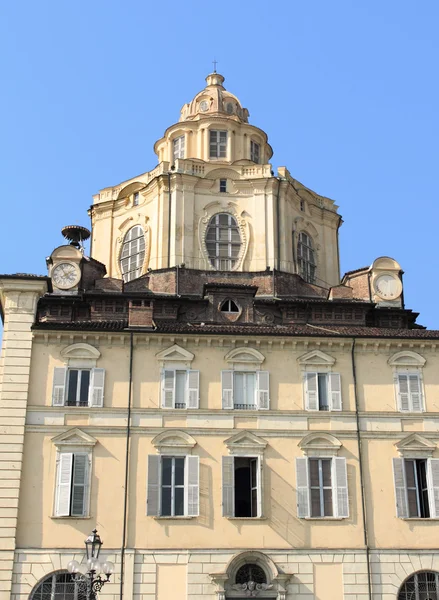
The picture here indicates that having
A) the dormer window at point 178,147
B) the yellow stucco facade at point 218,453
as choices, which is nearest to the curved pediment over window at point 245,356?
the yellow stucco facade at point 218,453

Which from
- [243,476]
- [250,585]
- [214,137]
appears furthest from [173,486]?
[214,137]

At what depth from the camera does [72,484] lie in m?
32.4

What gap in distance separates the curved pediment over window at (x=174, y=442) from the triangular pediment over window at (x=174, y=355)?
2915 mm

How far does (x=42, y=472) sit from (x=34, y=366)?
13.7 ft

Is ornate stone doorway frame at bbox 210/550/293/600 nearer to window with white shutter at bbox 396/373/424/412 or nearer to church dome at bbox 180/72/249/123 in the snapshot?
window with white shutter at bbox 396/373/424/412

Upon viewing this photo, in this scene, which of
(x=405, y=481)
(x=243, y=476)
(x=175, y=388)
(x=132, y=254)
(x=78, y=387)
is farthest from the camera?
(x=132, y=254)

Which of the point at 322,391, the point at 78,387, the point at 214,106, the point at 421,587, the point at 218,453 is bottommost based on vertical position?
the point at 421,587

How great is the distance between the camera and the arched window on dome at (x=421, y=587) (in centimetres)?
3234

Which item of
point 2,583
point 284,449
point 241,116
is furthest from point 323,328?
point 241,116

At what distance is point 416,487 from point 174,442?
9.45 metres

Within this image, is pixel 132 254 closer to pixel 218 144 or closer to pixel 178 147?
pixel 178 147

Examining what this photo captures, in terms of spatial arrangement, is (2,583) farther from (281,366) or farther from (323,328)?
(323,328)

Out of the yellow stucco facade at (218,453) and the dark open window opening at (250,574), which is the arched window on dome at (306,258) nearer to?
the yellow stucco facade at (218,453)

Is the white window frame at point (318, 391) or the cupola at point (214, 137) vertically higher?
the cupola at point (214, 137)
